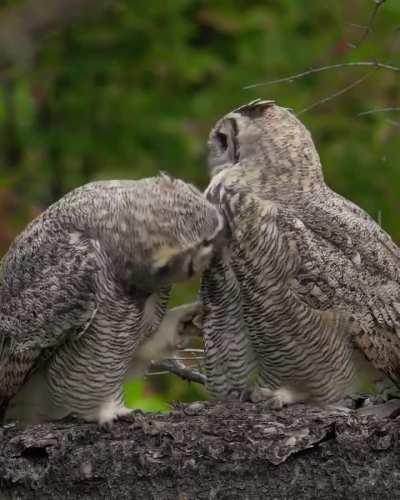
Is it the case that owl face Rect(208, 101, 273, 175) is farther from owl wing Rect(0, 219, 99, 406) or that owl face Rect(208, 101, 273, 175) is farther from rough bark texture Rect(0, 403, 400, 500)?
rough bark texture Rect(0, 403, 400, 500)

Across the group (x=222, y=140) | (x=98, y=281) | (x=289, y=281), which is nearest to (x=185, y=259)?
(x=98, y=281)

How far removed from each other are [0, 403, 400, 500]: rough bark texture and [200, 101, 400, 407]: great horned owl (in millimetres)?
351

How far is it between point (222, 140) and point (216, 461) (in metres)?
1.24

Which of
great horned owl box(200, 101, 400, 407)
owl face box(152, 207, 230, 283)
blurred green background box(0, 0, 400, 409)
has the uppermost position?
owl face box(152, 207, 230, 283)

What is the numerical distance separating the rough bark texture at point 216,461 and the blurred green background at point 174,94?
2797 mm

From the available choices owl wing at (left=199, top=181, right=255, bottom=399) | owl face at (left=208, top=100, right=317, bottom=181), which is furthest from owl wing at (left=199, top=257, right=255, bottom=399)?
owl face at (left=208, top=100, right=317, bottom=181)

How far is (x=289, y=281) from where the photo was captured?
319cm

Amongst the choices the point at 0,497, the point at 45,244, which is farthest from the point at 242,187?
the point at 0,497

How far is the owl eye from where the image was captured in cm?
355

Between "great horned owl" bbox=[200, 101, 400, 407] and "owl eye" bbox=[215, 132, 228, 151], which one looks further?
"owl eye" bbox=[215, 132, 228, 151]

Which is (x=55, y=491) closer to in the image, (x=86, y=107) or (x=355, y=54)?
(x=355, y=54)

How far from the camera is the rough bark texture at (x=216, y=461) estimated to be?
108 inches

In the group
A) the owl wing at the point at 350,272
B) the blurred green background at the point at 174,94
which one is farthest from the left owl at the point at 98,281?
the blurred green background at the point at 174,94

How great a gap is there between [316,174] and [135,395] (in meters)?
1.11
